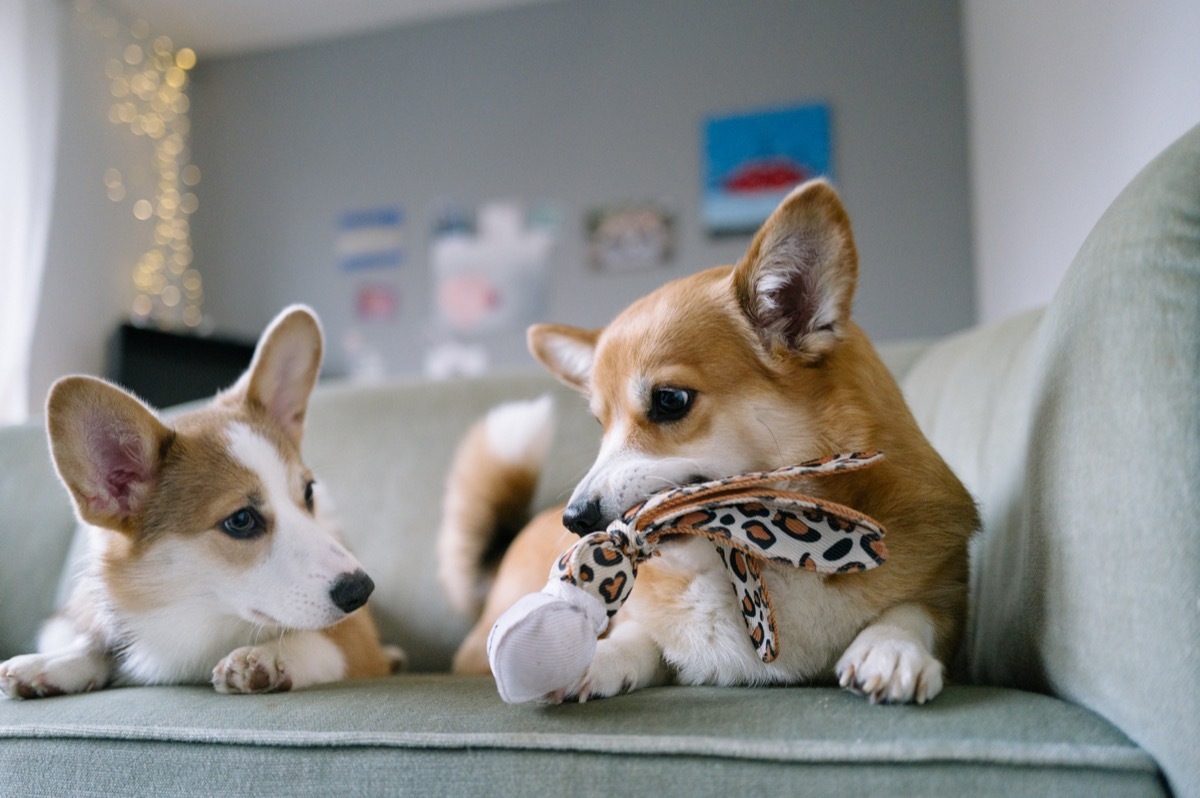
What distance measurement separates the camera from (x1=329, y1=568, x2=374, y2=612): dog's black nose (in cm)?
104

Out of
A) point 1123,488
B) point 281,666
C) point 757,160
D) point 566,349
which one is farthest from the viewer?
point 757,160

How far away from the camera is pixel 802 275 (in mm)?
929

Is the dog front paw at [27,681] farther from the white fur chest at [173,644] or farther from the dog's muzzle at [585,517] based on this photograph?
the dog's muzzle at [585,517]

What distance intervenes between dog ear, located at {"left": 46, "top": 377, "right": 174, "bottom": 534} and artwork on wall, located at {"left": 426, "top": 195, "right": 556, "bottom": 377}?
9.17 feet

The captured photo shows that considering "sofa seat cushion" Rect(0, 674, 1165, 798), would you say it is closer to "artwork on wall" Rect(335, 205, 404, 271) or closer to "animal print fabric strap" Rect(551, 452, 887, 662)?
"animal print fabric strap" Rect(551, 452, 887, 662)

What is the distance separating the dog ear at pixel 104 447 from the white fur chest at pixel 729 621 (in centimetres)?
66

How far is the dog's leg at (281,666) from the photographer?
3.33 ft

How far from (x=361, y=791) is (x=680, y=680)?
0.36 meters

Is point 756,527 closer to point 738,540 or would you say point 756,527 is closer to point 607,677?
point 738,540

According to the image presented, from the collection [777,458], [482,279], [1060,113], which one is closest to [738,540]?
[777,458]

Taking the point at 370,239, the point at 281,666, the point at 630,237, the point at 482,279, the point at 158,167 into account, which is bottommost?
the point at 281,666

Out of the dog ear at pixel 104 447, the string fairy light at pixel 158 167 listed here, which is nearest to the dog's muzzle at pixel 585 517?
the dog ear at pixel 104 447

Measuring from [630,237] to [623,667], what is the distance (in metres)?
3.05

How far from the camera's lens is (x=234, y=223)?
14.4 feet
